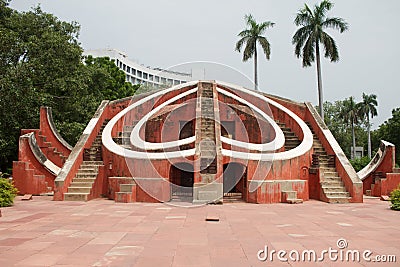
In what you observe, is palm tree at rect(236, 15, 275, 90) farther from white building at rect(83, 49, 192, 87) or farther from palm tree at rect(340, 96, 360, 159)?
white building at rect(83, 49, 192, 87)

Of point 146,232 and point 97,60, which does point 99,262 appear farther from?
point 97,60

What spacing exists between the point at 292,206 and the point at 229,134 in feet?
15.4

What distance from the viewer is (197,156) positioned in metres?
8.83

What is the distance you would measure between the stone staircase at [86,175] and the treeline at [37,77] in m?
4.51

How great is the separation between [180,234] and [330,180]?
6.13 meters

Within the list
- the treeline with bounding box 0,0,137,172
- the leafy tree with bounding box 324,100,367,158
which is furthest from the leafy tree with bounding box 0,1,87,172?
the leafy tree with bounding box 324,100,367,158

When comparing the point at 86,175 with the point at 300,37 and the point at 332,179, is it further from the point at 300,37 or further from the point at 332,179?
the point at 300,37

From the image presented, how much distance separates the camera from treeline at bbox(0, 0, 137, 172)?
46.3ft

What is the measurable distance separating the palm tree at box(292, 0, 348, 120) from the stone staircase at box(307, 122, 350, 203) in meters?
9.23

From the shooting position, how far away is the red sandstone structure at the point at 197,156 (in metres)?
8.99

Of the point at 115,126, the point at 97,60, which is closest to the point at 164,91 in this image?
the point at 115,126

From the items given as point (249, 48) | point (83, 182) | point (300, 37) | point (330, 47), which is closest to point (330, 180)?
point (83, 182)

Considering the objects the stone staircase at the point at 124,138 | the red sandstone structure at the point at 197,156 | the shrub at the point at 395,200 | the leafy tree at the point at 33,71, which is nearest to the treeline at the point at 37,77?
the leafy tree at the point at 33,71

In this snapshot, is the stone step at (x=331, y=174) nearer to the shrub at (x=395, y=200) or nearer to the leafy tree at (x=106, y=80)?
the shrub at (x=395, y=200)
